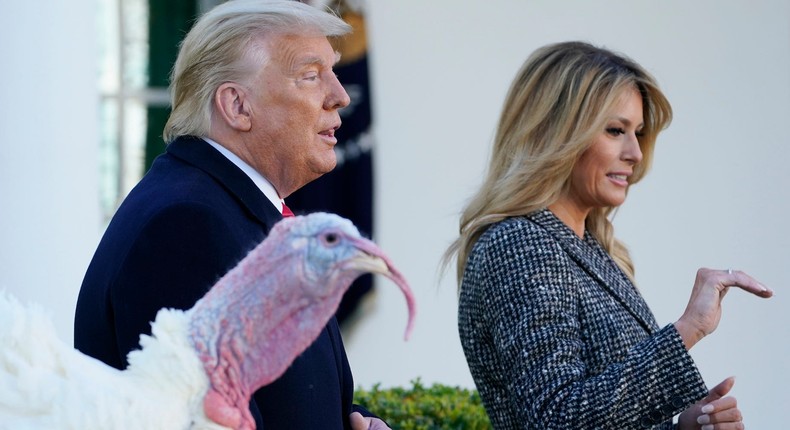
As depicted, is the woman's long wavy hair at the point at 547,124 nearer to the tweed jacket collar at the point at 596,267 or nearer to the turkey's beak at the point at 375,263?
the tweed jacket collar at the point at 596,267

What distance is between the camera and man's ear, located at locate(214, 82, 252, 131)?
102 inches

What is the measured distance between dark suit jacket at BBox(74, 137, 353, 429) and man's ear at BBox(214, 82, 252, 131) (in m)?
0.14

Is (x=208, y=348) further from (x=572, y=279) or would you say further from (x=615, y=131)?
(x=615, y=131)

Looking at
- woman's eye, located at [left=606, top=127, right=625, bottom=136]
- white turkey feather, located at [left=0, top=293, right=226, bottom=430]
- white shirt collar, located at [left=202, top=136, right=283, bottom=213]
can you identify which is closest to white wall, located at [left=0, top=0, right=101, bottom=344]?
white shirt collar, located at [left=202, top=136, right=283, bottom=213]

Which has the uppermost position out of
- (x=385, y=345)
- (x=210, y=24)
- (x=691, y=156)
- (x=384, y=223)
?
(x=210, y=24)

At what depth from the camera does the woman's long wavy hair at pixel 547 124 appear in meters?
3.28

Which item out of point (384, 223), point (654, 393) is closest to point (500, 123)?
point (654, 393)

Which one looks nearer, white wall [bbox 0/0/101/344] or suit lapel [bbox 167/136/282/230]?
suit lapel [bbox 167/136/282/230]

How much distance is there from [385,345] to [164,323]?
4.52 meters

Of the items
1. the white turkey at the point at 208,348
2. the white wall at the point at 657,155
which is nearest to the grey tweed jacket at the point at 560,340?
the white turkey at the point at 208,348

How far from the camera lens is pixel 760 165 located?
6.54 metres

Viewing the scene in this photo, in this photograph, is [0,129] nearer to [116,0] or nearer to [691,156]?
[116,0]

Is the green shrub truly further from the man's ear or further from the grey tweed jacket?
the man's ear

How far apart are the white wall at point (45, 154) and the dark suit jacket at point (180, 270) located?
1541mm
